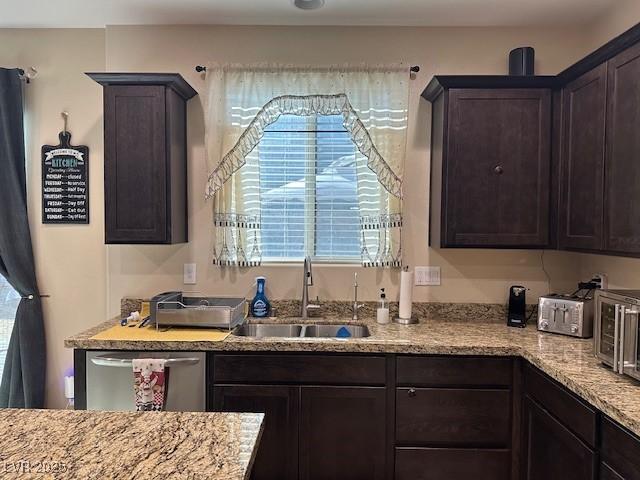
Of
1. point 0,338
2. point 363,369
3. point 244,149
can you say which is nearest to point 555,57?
point 244,149

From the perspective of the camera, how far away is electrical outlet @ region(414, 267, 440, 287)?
9.12 ft

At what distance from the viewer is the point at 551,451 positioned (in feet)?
6.06

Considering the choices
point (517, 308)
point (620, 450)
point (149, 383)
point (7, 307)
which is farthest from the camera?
point (7, 307)

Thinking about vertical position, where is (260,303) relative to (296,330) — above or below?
above

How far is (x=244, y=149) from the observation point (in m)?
2.70

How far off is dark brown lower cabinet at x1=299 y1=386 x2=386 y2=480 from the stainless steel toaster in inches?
38.5

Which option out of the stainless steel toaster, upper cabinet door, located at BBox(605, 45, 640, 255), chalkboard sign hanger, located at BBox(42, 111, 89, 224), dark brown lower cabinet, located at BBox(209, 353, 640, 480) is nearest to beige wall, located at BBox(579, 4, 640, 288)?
the stainless steel toaster

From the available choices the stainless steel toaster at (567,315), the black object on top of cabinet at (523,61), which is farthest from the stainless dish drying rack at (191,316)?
the black object on top of cabinet at (523,61)

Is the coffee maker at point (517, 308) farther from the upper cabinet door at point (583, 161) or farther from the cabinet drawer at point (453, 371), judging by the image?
the cabinet drawer at point (453, 371)

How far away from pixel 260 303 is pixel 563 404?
1650 millimetres

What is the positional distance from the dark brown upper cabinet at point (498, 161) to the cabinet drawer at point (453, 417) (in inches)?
31.4

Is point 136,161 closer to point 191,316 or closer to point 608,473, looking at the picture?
point 191,316

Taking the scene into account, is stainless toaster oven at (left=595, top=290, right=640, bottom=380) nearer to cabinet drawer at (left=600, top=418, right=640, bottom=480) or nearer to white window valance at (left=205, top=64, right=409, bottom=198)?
cabinet drawer at (left=600, top=418, right=640, bottom=480)

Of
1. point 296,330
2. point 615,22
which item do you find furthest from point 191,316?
point 615,22
